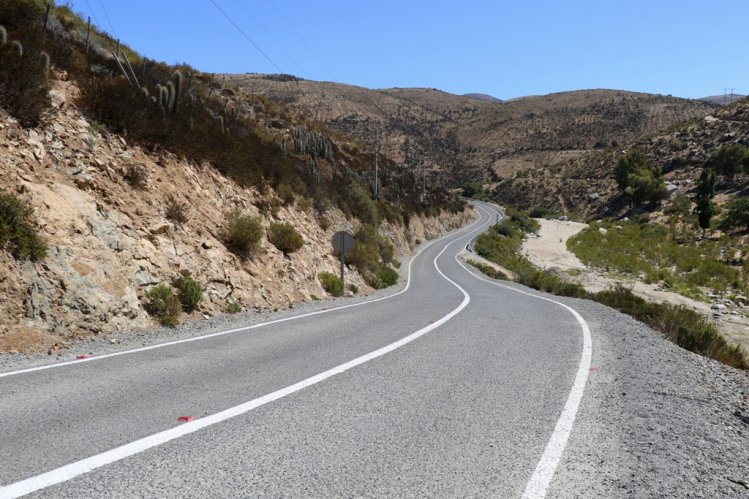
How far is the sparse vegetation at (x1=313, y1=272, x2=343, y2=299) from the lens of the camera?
18922 millimetres

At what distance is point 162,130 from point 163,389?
12.8 m

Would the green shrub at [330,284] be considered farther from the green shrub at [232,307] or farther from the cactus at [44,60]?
the cactus at [44,60]

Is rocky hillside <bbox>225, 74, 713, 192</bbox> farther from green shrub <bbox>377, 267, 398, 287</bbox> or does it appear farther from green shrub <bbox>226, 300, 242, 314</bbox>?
green shrub <bbox>226, 300, 242, 314</bbox>

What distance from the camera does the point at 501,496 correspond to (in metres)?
3.29

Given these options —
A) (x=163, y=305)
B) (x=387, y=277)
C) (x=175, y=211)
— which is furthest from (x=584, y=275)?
(x=163, y=305)

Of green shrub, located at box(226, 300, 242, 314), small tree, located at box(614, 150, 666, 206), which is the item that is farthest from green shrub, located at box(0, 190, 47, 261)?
small tree, located at box(614, 150, 666, 206)

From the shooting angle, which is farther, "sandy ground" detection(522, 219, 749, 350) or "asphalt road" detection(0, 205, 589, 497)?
"sandy ground" detection(522, 219, 749, 350)

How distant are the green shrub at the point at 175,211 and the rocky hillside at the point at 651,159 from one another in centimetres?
6616

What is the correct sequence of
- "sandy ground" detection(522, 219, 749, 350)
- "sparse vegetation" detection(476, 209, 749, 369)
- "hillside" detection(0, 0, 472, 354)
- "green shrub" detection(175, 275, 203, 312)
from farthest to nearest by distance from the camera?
"sandy ground" detection(522, 219, 749, 350), "green shrub" detection(175, 275, 203, 312), "sparse vegetation" detection(476, 209, 749, 369), "hillside" detection(0, 0, 472, 354)

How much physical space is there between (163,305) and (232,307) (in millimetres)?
2362

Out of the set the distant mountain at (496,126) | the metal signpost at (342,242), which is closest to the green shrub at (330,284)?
the metal signpost at (342,242)

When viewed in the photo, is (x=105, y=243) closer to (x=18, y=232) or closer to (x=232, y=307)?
(x=18, y=232)

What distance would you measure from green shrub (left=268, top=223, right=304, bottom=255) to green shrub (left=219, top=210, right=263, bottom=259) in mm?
1900

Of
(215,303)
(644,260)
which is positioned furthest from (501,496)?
(644,260)
